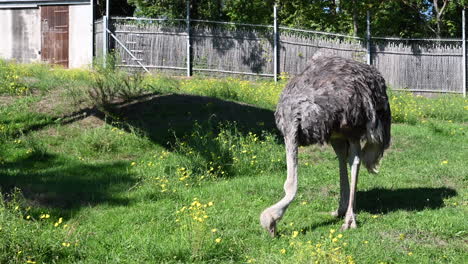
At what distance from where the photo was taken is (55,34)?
2459 centimetres

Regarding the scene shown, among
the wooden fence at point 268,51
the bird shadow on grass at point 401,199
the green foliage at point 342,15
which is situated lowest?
the bird shadow on grass at point 401,199

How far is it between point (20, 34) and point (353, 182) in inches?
840

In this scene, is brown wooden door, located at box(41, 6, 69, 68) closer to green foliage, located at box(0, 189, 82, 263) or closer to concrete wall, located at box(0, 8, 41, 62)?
concrete wall, located at box(0, 8, 41, 62)

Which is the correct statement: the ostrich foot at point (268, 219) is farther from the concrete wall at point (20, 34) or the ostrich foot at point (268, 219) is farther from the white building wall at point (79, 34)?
the concrete wall at point (20, 34)

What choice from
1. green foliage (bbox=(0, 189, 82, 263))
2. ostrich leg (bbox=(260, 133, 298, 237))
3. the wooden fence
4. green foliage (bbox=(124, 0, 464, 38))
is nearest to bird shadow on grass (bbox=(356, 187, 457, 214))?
ostrich leg (bbox=(260, 133, 298, 237))

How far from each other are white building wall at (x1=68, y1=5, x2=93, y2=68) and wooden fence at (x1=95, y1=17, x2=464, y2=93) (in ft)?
4.21

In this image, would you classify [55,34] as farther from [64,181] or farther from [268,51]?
[64,181]

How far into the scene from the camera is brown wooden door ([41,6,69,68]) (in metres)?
24.4

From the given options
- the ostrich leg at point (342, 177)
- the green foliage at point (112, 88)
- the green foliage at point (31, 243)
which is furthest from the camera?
the green foliage at point (112, 88)

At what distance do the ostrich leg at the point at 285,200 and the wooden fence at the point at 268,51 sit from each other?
15.1 metres

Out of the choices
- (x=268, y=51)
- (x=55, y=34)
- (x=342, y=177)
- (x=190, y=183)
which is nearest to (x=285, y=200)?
(x=342, y=177)

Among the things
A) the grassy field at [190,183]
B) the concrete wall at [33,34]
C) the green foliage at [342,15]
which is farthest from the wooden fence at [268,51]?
the grassy field at [190,183]

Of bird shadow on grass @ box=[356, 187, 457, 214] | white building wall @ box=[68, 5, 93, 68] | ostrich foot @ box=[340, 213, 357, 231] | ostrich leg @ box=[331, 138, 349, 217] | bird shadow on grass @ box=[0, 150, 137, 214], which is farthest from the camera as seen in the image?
white building wall @ box=[68, 5, 93, 68]

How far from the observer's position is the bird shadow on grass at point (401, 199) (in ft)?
24.2
